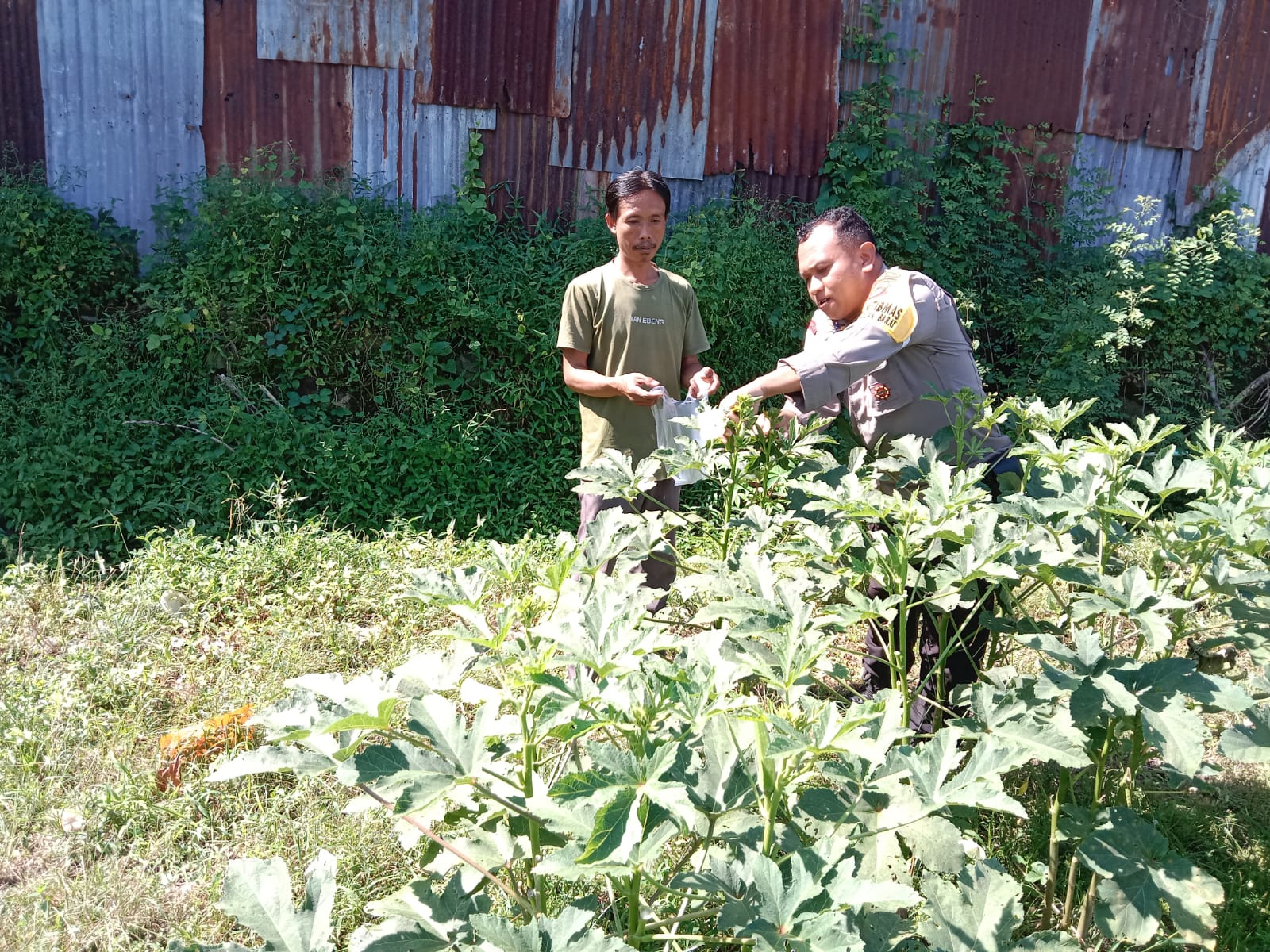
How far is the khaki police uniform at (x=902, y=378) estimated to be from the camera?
9.98 ft

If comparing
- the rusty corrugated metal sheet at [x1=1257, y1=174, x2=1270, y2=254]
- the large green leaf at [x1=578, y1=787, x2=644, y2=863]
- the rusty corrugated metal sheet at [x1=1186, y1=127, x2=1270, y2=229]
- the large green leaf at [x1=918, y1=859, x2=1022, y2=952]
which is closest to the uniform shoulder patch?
the large green leaf at [x1=918, y1=859, x2=1022, y2=952]

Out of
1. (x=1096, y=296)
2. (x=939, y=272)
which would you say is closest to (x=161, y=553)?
(x=939, y=272)

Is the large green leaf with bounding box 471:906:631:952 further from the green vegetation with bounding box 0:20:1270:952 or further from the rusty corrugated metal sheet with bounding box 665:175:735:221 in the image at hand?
the rusty corrugated metal sheet with bounding box 665:175:735:221

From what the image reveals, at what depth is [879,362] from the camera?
3.11 m

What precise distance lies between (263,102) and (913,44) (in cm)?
456

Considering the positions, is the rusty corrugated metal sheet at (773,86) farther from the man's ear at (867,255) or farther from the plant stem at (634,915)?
the plant stem at (634,915)

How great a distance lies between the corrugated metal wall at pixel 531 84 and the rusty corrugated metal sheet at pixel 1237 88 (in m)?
0.55

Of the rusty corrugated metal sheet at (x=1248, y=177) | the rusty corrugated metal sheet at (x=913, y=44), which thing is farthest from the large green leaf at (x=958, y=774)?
the rusty corrugated metal sheet at (x=1248, y=177)

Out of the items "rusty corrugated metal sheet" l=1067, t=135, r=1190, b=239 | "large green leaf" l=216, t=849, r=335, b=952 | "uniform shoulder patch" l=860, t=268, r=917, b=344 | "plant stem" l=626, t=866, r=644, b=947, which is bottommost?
"plant stem" l=626, t=866, r=644, b=947

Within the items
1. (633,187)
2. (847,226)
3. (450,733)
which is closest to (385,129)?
(633,187)

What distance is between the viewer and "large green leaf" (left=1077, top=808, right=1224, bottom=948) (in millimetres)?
1831

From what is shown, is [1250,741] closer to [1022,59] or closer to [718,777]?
[718,777]

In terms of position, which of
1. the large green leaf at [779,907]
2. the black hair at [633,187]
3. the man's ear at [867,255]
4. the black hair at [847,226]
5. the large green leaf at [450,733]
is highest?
the black hair at [633,187]

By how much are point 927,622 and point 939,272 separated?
434cm
